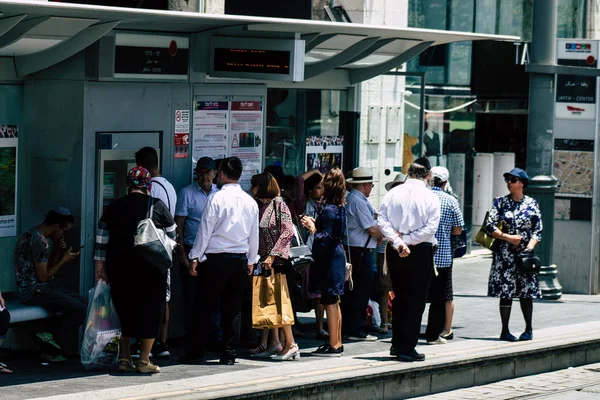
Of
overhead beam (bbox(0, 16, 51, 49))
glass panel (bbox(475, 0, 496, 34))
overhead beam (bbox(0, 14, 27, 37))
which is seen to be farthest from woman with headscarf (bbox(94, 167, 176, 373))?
glass panel (bbox(475, 0, 496, 34))

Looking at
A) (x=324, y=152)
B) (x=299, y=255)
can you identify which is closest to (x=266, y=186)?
(x=299, y=255)

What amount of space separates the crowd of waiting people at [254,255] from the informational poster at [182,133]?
11.9 inches

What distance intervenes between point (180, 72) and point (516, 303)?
5522 millimetres

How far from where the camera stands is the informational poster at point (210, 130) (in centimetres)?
1113

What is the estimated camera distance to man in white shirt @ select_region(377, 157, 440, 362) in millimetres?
10086

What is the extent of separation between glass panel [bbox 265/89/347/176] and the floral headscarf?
3447 millimetres

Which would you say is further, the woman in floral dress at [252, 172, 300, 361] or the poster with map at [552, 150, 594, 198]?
the poster with map at [552, 150, 594, 198]

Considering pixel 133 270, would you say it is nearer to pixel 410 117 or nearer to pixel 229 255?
pixel 229 255

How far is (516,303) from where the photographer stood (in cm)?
1445

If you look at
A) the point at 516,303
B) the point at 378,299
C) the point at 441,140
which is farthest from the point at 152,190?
the point at 441,140

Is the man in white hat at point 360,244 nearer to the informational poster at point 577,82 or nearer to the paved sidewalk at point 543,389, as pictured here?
the paved sidewalk at point 543,389

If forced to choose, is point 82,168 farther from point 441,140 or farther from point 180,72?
point 441,140

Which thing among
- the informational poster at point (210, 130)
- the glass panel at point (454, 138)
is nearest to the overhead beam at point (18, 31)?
the informational poster at point (210, 130)

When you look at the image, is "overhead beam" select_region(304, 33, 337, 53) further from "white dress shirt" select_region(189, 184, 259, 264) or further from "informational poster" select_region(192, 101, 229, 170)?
"white dress shirt" select_region(189, 184, 259, 264)
